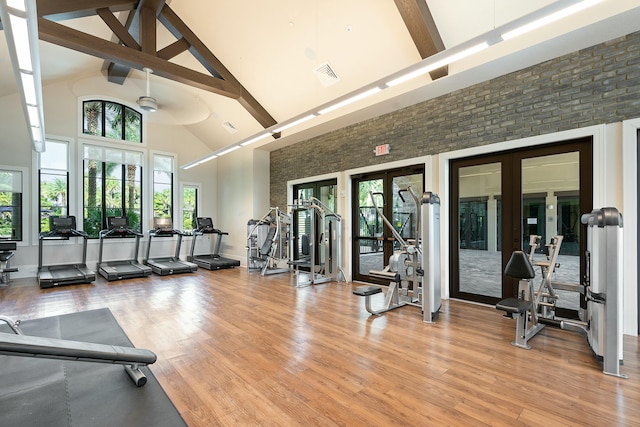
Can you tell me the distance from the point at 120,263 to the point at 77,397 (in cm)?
735

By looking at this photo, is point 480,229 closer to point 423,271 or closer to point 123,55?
point 423,271

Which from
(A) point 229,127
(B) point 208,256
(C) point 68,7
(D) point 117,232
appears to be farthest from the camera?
(B) point 208,256

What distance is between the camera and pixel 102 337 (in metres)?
3.58

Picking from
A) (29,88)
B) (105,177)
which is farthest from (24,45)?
(105,177)

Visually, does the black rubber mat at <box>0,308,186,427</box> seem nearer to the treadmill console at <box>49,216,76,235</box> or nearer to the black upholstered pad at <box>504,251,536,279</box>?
the black upholstered pad at <box>504,251,536,279</box>

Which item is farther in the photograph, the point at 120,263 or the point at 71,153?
the point at 120,263

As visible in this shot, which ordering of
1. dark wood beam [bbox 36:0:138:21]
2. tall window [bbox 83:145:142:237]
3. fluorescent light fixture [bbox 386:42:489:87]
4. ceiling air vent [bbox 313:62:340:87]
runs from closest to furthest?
fluorescent light fixture [bbox 386:42:489:87] < dark wood beam [bbox 36:0:138:21] < ceiling air vent [bbox 313:62:340:87] < tall window [bbox 83:145:142:237]

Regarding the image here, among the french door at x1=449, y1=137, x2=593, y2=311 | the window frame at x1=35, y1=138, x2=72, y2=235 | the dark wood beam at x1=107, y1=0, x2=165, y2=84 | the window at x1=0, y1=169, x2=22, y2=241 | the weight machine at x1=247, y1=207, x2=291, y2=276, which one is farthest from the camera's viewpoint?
the weight machine at x1=247, y1=207, x2=291, y2=276

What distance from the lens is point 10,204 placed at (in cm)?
732

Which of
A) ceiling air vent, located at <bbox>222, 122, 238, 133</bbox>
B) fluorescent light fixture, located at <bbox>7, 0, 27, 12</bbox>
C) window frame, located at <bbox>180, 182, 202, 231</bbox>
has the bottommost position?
window frame, located at <bbox>180, 182, 202, 231</bbox>

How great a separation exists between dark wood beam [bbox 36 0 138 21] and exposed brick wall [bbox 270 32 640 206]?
499 centimetres

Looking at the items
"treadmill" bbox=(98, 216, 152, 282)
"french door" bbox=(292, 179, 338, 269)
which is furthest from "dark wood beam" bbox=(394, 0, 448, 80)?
"treadmill" bbox=(98, 216, 152, 282)

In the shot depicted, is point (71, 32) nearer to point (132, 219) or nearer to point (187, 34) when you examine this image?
point (187, 34)

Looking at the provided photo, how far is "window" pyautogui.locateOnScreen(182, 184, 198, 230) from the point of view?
10352 millimetres
